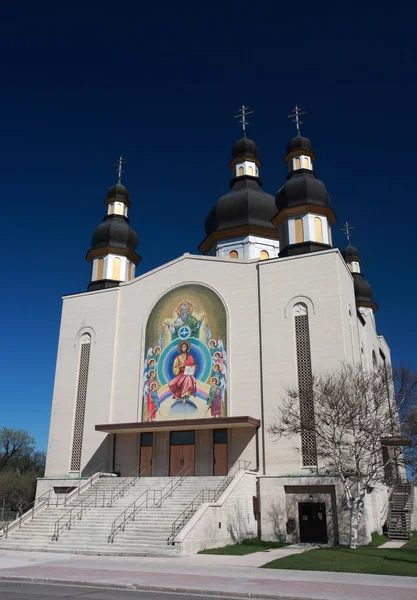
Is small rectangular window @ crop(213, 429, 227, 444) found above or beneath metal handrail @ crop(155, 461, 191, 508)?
above

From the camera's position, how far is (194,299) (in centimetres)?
3184

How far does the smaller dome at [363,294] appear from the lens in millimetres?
44469

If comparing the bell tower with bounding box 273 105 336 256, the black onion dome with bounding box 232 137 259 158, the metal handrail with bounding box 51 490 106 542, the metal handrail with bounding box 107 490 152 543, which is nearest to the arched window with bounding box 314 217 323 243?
the bell tower with bounding box 273 105 336 256

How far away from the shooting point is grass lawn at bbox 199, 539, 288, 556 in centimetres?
2033

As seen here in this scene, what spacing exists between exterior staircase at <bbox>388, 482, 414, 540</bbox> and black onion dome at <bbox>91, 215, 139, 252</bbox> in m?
21.7

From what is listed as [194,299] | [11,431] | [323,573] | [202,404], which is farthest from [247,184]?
[11,431]

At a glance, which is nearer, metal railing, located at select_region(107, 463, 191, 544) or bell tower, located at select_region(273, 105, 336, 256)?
metal railing, located at select_region(107, 463, 191, 544)

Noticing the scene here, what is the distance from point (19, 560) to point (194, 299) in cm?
1703

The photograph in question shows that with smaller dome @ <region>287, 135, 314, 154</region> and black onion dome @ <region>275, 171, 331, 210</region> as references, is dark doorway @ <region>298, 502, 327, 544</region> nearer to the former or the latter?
black onion dome @ <region>275, 171, 331, 210</region>

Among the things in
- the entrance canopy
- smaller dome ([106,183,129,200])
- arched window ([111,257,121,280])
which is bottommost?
the entrance canopy

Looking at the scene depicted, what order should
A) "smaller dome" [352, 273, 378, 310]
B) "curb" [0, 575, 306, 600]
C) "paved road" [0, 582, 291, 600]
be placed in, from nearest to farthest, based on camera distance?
"paved road" [0, 582, 291, 600] → "curb" [0, 575, 306, 600] → "smaller dome" [352, 273, 378, 310]

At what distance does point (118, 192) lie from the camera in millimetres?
38500

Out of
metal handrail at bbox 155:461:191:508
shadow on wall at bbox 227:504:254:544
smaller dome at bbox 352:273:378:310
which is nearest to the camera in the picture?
shadow on wall at bbox 227:504:254:544

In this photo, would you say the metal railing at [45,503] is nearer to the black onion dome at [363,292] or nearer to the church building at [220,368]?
the church building at [220,368]
